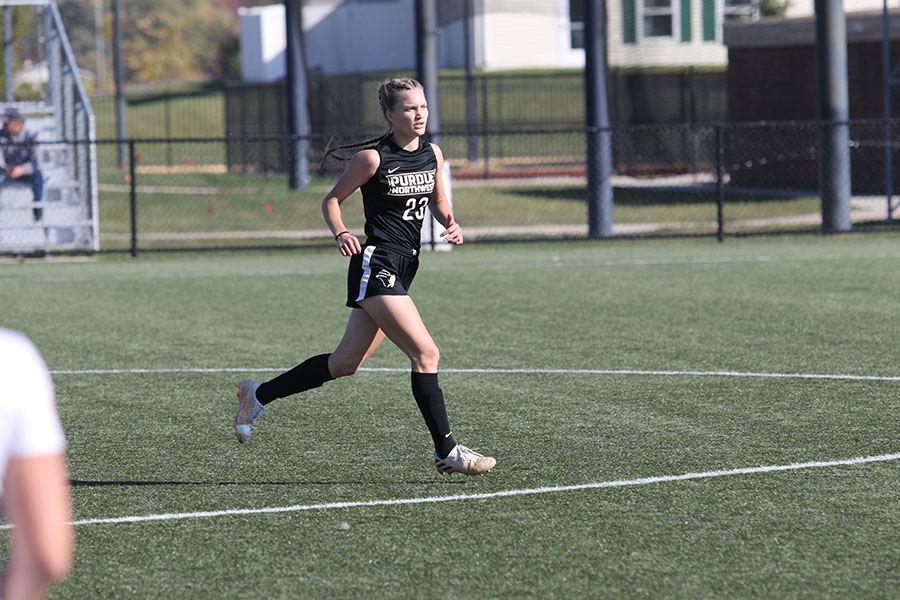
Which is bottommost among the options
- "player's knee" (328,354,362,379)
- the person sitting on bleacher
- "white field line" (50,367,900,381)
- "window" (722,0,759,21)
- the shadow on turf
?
the shadow on turf

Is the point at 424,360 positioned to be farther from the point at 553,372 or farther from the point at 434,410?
the point at 553,372

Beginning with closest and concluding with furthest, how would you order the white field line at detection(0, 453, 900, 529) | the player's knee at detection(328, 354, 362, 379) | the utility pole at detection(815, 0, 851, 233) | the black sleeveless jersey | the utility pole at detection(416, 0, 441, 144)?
the white field line at detection(0, 453, 900, 529), the black sleeveless jersey, the player's knee at detection(328, 354, 362, 379), the utility pole at detection(815, 0, 851, 233), the utility pole at detection(416, 0, 441, 144)

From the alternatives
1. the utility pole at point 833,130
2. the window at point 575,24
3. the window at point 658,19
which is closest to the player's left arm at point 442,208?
the utility pole at point 833,130

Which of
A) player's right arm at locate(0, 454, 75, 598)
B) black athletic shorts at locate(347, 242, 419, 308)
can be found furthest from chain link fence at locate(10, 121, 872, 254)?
player's right arm at locate(0, 454, 75, 598)

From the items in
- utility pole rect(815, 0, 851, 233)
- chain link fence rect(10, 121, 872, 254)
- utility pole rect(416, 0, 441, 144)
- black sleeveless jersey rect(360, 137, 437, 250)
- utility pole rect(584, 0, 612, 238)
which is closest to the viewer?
black sleeveless jersey rect(360, 137, 437, 250)

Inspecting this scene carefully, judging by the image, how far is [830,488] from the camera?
244 inches

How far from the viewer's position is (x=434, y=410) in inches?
253

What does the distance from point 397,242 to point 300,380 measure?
0.94 meters

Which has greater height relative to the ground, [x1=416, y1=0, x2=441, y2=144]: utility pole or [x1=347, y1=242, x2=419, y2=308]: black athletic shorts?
[x1=416, y1=0, x2=441, y2=144]: utility pole

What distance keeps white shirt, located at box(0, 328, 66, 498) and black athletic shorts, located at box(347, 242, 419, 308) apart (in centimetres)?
429

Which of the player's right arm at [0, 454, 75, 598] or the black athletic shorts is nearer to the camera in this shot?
the player's right arm at [0, 454, 75, 598]

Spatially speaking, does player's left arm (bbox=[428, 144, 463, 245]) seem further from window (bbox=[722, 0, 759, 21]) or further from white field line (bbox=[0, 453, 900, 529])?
window (bbox=[722, 0, 759, 21])

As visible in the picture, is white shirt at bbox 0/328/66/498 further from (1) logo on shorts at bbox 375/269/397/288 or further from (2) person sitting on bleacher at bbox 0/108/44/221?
(2) person sitting on bleacher at bbox 0/108/44/221

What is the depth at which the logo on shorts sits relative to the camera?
6.40 meters
